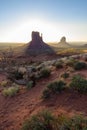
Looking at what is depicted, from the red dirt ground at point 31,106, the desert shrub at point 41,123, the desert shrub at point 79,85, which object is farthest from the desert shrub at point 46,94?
the desert shrub at point 41,123

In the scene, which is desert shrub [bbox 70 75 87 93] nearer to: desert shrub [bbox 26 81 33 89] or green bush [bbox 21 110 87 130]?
green bush [bbox 21 110 87 130]

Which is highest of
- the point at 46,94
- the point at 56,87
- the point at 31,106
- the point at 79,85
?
the point at 79,85

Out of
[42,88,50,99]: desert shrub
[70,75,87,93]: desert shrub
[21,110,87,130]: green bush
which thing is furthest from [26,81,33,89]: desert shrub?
[21,110,87,130]: green bush

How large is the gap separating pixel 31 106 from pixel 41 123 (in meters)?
3.34

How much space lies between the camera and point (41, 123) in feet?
28.7

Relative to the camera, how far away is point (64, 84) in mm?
13070

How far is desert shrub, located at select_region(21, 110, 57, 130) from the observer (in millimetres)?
8703

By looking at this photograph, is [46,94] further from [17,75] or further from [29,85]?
[17,75]

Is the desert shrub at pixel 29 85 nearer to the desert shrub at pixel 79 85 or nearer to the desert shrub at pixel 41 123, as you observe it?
the desert shrub at pixel 79 85

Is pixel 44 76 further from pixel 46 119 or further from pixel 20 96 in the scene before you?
pixel 46 119

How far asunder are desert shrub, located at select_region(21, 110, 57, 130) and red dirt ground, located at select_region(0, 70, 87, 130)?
0.95 meters

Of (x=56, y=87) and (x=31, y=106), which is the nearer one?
(x=31, y=106)

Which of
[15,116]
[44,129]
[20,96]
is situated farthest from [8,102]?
[44,129]

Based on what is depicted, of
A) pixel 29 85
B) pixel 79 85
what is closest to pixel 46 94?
pixel 79 85
